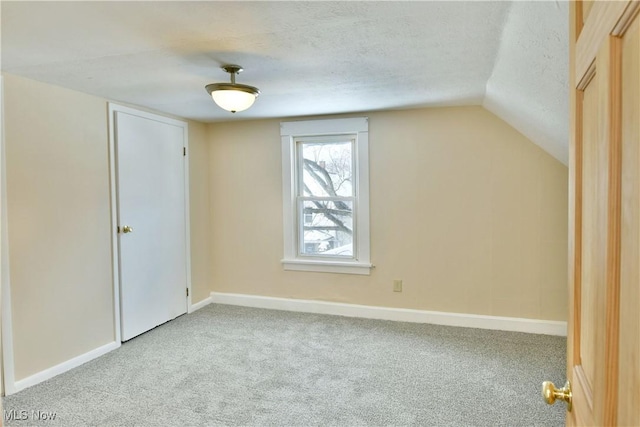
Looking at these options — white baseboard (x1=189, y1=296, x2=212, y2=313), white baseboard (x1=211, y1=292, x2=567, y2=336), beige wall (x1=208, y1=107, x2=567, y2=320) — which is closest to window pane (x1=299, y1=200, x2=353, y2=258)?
beige wall (x1=208, y1=107, x2=567, y2=320)

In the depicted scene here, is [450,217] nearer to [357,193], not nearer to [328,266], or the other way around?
[357,193]

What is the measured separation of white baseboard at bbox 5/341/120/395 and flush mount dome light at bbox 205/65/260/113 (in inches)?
89.4

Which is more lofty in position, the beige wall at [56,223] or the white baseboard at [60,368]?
the beige wall at [56,223]

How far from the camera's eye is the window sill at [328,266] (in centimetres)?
399

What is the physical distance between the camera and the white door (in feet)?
11.1

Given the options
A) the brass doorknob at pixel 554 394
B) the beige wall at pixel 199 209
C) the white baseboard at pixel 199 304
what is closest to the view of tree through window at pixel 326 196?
the beige wall at pixel 199 209

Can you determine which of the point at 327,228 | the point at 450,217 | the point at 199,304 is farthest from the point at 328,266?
the point at 199,304

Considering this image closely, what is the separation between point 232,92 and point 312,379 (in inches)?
78.0

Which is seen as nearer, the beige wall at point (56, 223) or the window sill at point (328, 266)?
the beige wall at point (56, 223)

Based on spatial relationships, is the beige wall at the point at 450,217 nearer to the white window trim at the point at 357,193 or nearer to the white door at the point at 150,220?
the white window trim at the point at 357,193

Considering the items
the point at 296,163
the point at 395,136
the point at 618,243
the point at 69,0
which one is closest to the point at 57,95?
the point at 69,0

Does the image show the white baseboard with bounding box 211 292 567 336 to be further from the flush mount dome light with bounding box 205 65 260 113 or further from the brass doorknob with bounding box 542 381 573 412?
the brass doorknob with bounding box 542 381 573 412

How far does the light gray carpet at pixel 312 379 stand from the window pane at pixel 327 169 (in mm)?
1425

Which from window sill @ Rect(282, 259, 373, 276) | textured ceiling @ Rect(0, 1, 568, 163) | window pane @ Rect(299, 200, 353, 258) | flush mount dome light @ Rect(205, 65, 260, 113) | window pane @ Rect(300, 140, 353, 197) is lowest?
window sill @ Rect(282, 259, 373, 276)
